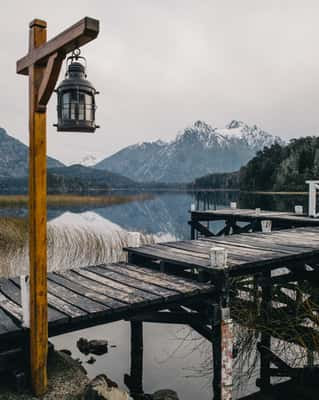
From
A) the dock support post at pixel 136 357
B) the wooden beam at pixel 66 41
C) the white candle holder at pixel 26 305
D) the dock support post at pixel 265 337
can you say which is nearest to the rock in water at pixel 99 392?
the white candle holder at pixel 26 305

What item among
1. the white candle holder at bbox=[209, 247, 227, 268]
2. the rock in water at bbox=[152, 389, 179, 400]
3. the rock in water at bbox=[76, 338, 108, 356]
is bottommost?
the rock in water at bbox=[76, 338, 108, 356]

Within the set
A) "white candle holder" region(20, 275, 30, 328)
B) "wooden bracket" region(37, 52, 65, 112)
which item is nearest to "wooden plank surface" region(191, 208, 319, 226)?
"white candle holder" region(20, 275, 30, 328)

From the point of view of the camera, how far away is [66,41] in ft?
14.3

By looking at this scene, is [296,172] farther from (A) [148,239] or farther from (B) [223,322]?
(B) [223,322]

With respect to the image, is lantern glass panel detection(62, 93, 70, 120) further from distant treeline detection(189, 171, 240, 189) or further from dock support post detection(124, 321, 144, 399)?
distant treeline detection(189, 171, 240, 189)

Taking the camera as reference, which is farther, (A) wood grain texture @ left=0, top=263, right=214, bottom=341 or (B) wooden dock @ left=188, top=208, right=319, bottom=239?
(B) wooden dock @ left=188, top=208, right=319, bottom=239

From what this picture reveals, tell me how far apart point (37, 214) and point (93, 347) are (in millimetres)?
7450

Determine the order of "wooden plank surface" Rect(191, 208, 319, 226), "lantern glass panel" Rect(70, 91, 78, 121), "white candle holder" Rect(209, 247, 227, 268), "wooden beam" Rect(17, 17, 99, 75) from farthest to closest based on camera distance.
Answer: "wooden plank surface" Rect(191, 208, 319, 226) < "white candle holder" Rect(209, 247, 227, 268) < "lantern glass panel" Rect(70, 91, 78, 121) < "wooden beam" Rect(17, 17, 99, 75)

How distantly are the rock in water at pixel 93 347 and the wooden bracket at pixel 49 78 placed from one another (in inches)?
325

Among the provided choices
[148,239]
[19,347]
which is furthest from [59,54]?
[148,239]

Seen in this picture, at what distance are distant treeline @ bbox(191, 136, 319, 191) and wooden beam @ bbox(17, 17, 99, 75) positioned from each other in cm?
7575

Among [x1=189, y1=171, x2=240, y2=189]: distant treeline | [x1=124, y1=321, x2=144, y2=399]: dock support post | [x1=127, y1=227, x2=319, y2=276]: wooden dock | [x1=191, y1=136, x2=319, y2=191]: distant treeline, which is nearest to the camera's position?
[x1=127, y1=227, x2=319, y2=276]: wooden dock

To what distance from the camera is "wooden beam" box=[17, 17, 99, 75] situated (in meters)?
4.12

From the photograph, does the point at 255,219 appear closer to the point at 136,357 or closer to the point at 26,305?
the point at 136,357
